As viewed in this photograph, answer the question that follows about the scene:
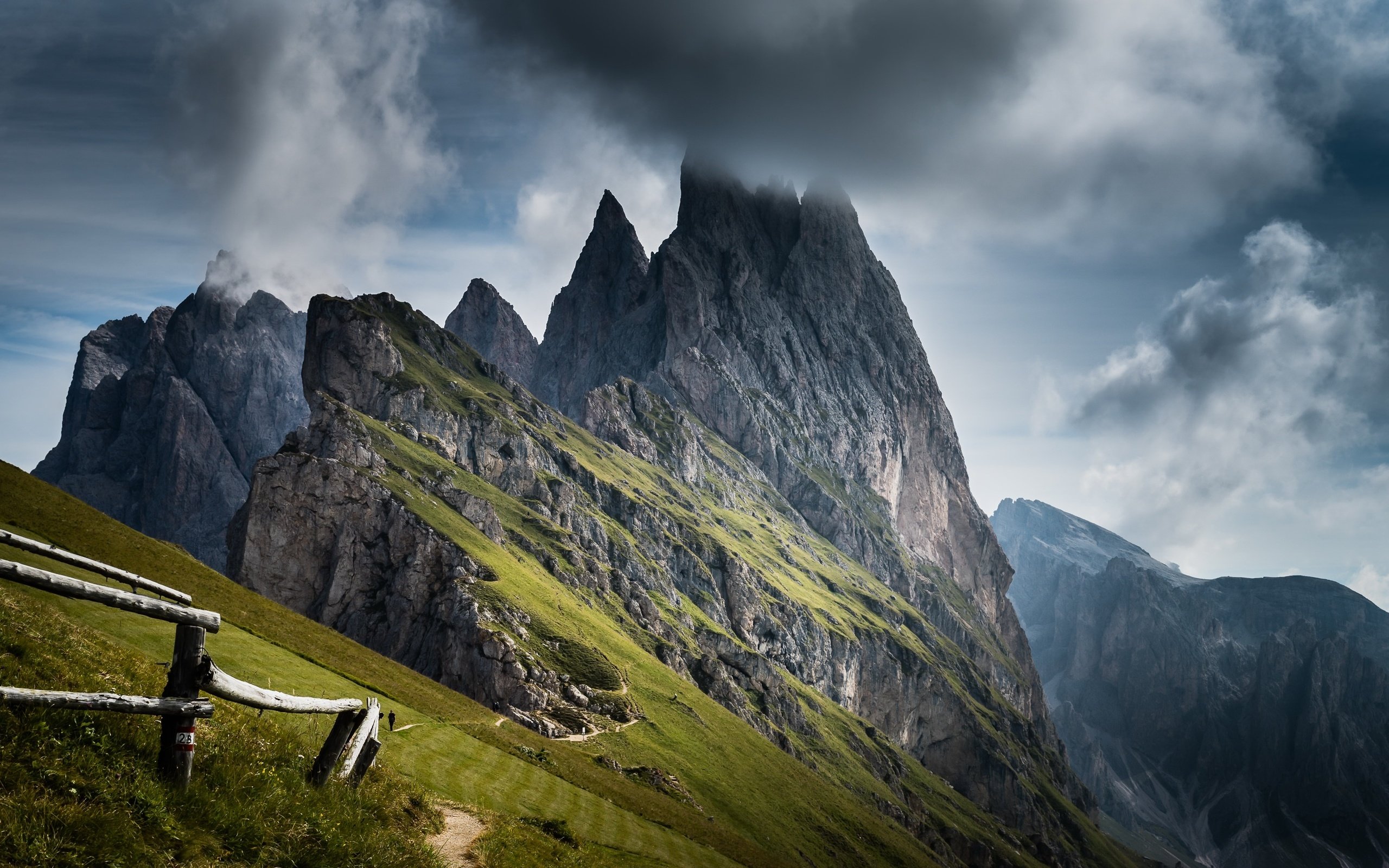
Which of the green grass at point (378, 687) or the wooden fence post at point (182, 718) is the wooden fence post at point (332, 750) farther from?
the green grass at point (378, 687)

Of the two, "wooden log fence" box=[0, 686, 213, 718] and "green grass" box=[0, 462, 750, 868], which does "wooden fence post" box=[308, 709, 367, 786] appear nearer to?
"wooden log fence" box=[0, 686, 213, 718]


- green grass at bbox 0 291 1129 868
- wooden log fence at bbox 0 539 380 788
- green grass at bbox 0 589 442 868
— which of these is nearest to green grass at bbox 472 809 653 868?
green grass at bbox 0 291 1129 868

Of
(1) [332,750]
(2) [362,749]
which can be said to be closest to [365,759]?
(2) [362,749]

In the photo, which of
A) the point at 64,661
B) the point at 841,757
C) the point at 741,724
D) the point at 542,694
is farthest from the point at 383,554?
the point at 64,661

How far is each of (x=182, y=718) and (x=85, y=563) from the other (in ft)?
11.5

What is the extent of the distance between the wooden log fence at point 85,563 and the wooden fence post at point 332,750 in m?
3.39

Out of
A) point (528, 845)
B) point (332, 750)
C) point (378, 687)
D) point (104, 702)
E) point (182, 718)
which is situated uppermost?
point (104, 702)

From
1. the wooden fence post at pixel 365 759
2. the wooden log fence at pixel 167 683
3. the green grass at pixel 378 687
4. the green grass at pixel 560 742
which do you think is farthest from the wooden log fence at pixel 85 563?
the green grass at pixel 378 687

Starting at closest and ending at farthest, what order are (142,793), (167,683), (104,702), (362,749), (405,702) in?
(142,793)
(104,702)
(167,683)
(362,749)
(405,702)

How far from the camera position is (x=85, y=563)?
499 inches

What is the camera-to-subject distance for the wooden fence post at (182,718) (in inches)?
437

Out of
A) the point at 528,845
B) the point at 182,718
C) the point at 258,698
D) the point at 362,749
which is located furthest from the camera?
the point at 528,845

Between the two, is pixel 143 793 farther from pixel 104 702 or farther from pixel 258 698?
pixel 258 698

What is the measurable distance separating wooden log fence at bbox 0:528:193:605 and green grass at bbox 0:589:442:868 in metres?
1.48
